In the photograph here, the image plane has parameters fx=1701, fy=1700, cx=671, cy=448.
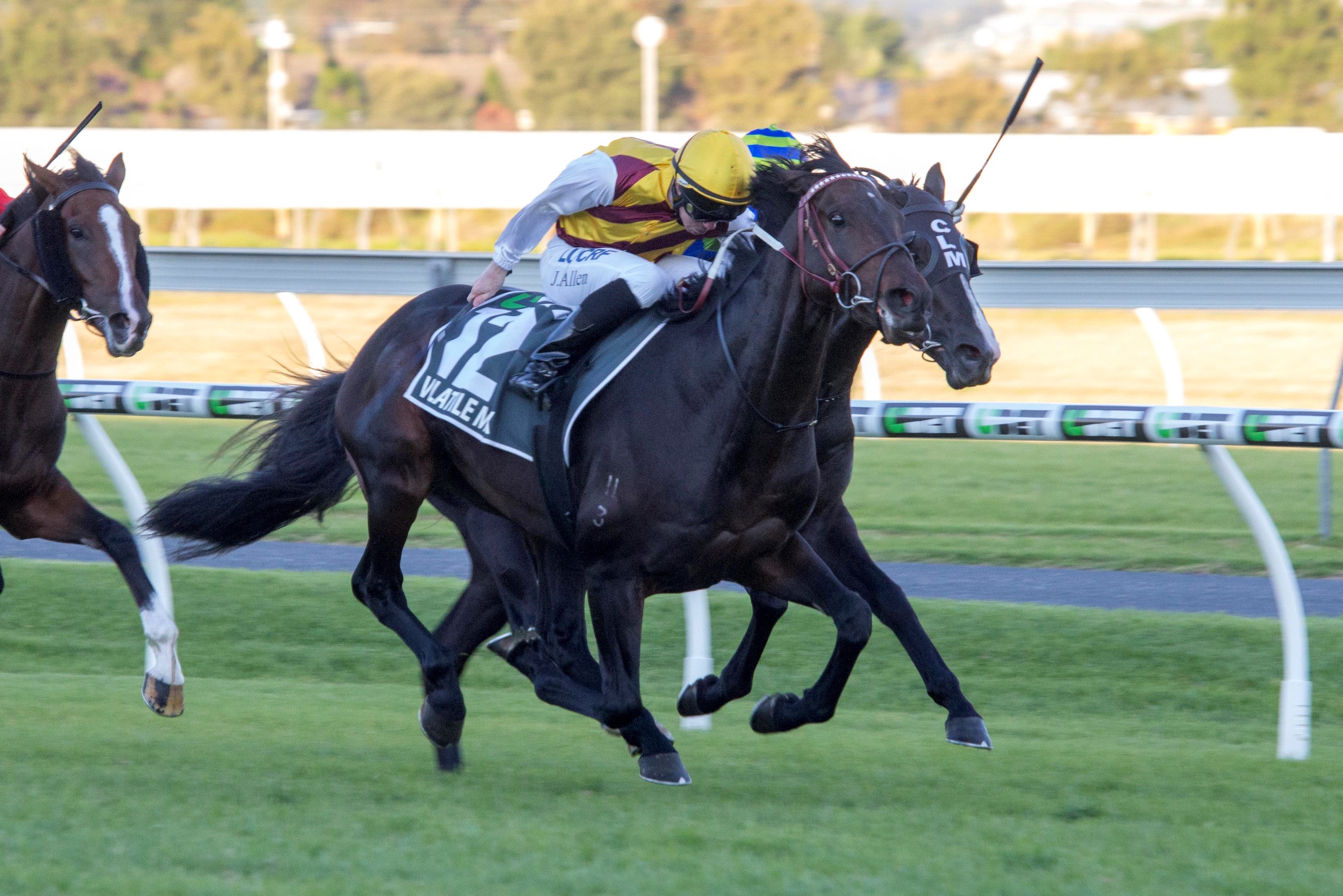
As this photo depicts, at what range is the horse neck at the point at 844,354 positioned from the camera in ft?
14.3

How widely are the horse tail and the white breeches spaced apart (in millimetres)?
946

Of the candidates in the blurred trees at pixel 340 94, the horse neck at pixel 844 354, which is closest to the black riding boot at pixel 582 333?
the horse neck at pixel 844 354

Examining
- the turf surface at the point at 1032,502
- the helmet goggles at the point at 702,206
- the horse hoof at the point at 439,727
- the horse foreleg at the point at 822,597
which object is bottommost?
the turf surface at the point at 1032,502

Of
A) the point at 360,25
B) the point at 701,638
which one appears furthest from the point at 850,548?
the point at 360,25

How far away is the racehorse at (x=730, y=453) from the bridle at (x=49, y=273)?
1.26m

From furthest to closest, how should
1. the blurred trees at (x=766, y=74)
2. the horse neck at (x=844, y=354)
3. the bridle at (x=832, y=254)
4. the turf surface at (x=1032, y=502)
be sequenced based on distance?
1. the blurred trees at (x=766, y=74)
2. the turf surface at (x=1032, y=502)
3. the horse neck at (x=844, y=354)
4. the bridle at (x=832, y=254)

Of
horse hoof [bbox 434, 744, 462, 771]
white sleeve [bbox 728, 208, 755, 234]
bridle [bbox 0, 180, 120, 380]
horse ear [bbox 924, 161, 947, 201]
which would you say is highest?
horse ear [bbox 924, 161, 947, 201]

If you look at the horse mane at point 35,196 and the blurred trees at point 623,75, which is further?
the blurred trees at point 623,75

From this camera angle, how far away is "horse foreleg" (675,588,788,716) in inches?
179

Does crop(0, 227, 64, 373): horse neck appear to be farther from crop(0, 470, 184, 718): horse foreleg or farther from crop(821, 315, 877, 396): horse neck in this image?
crop(821, 315, 877, 396): horse neck

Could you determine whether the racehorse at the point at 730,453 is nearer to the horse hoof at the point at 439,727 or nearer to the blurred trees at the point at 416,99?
the horse hoof at the point at 439,727

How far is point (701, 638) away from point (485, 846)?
5.28 feet

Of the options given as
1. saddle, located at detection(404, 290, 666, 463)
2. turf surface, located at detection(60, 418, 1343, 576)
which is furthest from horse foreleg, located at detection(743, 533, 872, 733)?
turf surface, located at detection(60, 418, 1343, 576)

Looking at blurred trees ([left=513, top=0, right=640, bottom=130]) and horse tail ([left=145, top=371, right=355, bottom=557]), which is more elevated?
blurred trees ([left=513, top=0, right=640, bottom=130])
